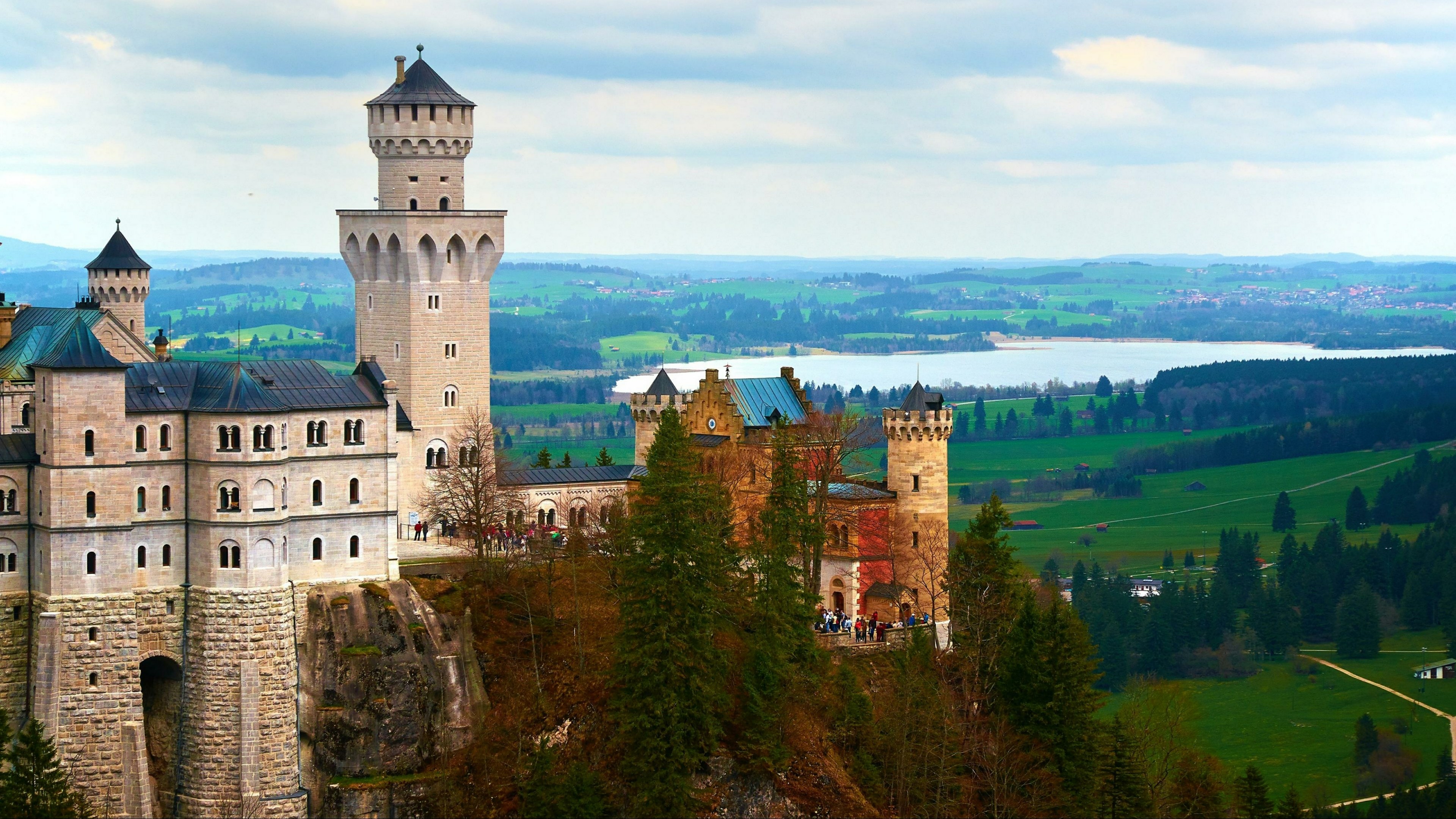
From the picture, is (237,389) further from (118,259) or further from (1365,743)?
(1365,743)

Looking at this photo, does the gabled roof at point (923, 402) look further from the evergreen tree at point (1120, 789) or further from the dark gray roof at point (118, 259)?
the dark gray roof at point (118, 259)

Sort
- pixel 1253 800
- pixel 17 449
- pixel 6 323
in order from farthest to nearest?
pixel 1253 800, pixel 6 323, pixel 17 449

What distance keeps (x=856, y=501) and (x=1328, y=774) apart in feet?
206

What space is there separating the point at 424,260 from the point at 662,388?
12160mm

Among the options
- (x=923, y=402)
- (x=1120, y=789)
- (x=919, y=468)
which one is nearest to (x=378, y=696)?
(x=919, y=468)

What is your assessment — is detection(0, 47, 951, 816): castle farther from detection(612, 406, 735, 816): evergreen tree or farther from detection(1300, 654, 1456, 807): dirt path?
detection(1300, 654, 1456, 807): dirt path

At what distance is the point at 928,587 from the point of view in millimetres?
84250

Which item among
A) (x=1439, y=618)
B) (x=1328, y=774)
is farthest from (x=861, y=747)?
(x=1439, y=618)

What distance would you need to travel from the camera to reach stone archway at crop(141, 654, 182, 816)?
7156 cm

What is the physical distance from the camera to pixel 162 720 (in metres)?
72.2

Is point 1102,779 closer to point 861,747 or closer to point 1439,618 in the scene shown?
point 861,747

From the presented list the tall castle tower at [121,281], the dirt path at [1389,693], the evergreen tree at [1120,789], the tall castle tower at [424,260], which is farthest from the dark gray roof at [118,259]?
the dirt path at [1389,693]

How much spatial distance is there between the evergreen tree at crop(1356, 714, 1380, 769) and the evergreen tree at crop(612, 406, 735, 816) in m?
76.4

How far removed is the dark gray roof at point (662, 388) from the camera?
9206 centimetres
